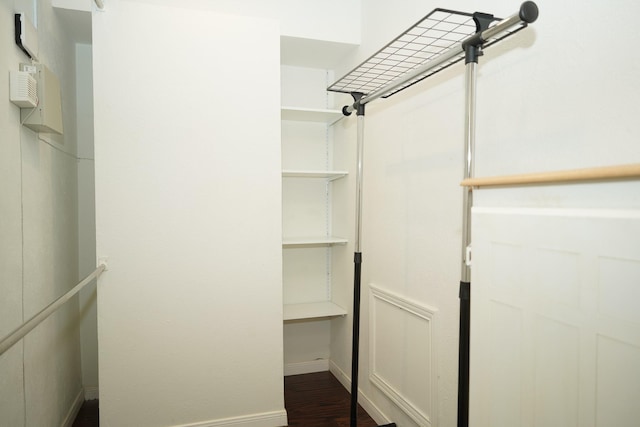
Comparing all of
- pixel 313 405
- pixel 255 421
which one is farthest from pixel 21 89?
pixel 313 405

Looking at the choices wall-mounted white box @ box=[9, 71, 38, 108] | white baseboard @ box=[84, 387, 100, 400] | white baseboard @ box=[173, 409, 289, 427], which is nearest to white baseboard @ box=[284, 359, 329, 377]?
white baseboard @ box=[173, 409, 289, 427]

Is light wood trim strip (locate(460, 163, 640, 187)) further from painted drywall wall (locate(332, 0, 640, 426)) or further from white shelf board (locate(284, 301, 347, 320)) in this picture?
white shelf board (locate(284, 301, 347, 320))

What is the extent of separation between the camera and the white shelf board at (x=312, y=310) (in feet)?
8.45

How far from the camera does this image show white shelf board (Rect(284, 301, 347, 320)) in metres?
2.58

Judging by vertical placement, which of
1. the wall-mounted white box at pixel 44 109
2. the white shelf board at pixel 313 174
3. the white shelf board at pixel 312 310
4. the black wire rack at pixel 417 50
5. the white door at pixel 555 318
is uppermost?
the black wire rack at pixel 417 50

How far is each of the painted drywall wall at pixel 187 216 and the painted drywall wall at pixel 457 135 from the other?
61 centimetres

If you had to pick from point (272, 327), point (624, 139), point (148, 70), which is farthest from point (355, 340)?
point (148, 70)

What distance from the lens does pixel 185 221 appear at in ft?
6.76

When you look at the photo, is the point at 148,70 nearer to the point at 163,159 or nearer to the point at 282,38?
the point at 163,159

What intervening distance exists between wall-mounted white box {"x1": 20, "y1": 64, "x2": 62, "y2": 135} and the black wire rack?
127 cm

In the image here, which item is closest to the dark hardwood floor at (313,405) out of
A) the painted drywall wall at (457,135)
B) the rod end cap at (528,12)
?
the painted drywall wall at (457,135)

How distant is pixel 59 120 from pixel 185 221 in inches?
29.5

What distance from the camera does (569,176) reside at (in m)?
0.85

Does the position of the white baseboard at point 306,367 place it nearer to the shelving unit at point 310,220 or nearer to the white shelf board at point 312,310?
the shelving unit at point 310,220
